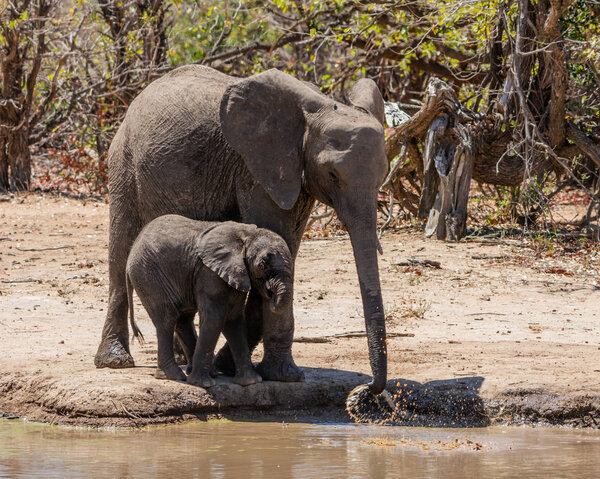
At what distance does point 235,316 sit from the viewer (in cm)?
684

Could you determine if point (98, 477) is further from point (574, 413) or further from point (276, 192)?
point (574, 413)

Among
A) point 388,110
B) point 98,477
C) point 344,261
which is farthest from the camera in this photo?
point 388,110

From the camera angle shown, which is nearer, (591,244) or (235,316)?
(235,316)

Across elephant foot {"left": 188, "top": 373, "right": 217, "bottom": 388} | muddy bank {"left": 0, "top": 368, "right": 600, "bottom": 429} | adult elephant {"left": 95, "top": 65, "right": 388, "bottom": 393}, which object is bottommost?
muddy bank {"left": 0, "top": 368, "right": 600, "bottom": 429}

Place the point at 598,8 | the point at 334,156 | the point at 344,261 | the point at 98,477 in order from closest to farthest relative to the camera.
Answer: the point at 98,477 → the point at 334,156 → the point at 344,261 → the point at 598,8

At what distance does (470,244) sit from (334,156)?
6.44m

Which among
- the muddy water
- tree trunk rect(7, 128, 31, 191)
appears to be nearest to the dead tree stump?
the muddy water

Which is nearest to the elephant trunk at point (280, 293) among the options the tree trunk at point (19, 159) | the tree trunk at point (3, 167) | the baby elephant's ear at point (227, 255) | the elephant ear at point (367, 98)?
the baby elephant's ear at point (227, 255)

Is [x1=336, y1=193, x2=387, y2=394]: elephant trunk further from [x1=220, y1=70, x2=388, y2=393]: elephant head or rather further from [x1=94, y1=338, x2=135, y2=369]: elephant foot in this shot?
[x1=94, y1=338, x2=135, y2=369]: elephant foot

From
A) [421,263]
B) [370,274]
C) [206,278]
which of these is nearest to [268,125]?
[206,278]

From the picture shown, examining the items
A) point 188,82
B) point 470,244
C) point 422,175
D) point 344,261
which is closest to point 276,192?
point 188,82

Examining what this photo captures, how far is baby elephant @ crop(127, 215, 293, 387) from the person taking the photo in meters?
6.56

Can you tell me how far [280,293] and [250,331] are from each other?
811 mm

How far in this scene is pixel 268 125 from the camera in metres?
6.79
